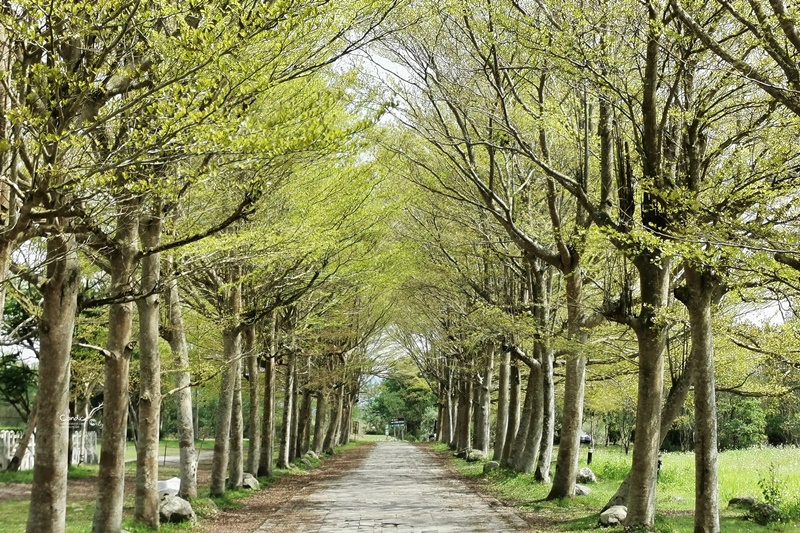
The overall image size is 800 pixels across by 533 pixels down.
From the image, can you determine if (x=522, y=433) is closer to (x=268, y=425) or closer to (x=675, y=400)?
(x=268, y=425)

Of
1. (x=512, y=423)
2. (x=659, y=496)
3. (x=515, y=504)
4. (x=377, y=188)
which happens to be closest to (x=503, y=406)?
(x=512, y=423)

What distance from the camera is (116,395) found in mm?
8742

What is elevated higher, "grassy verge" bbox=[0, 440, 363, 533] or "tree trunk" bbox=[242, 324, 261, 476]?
"tree trunk" bbox=[242, 324, 261, 476]

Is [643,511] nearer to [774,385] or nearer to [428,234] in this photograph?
[774,385]

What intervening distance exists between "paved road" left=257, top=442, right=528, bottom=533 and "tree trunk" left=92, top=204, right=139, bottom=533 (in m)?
2.90

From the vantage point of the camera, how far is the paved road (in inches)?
434

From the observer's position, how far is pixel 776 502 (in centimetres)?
1198

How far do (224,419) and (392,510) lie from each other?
12.2ft

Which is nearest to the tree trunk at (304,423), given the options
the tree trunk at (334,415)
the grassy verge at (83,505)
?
the tree trunk at (334,415)

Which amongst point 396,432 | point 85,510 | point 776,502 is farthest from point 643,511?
point 396,432

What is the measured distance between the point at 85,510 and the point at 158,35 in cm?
1087

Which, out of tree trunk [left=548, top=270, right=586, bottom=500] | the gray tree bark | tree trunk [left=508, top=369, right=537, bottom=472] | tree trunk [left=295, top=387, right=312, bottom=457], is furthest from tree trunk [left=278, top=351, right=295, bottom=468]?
tree trunk [left=548, top=270, right=586, bottom=500]

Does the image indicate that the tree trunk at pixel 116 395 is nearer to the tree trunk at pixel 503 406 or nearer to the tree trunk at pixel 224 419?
the tree trunk at pixel 224 419

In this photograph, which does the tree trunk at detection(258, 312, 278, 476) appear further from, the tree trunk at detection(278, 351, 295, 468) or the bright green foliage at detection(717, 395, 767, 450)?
the bright green foliage at detection(717, 395, 767, 450)
